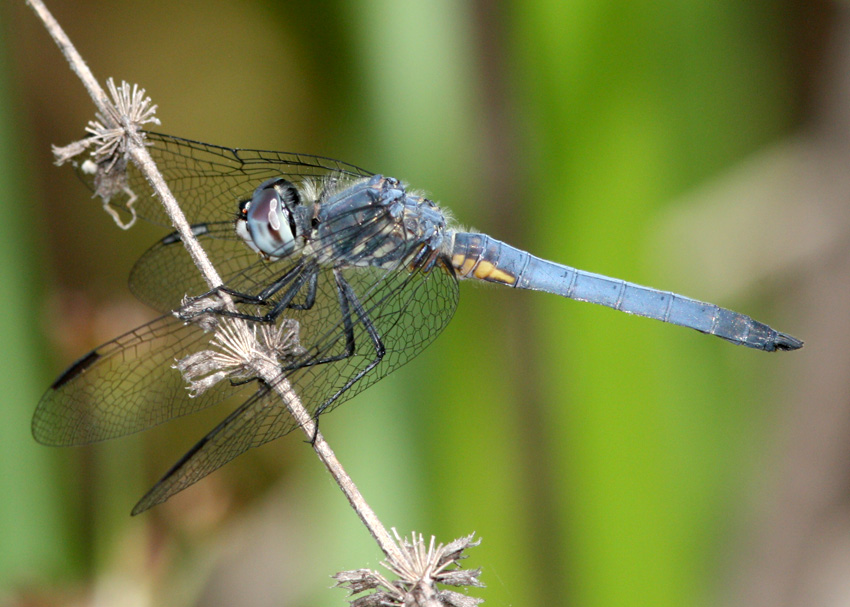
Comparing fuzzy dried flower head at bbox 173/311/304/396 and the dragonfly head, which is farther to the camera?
the dragonfly head

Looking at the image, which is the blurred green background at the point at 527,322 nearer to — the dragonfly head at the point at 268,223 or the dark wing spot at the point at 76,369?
the dark wing spot at the point at 76,369

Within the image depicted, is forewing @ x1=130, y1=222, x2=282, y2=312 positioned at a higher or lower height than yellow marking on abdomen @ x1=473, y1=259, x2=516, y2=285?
higher

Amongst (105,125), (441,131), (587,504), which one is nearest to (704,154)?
(441,131)

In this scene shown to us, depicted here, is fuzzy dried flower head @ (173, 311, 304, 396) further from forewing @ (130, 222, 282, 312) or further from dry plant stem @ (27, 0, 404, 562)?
forewing @ (130, 222, 282, 312)

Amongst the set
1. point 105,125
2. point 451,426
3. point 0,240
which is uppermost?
point 0,240

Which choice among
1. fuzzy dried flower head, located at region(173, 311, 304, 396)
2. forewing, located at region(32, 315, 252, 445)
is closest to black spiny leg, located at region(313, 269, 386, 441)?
fuzzy dried flower head, located at region(173, 311, 304, 396)

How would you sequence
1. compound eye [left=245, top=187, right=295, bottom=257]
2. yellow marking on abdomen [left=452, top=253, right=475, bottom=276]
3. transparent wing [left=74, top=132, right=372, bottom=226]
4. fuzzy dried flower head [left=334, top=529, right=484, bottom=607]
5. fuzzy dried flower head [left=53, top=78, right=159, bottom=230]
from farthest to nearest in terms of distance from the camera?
yellow marking on abdomen [left=452, top=253, right=475, bottom=276] → transparent wing [left=74, top=132, right=372, bottom=226] → compound eye [left=245, top=187, right=295, bottom=257] → fuzzy dried flower head [left=53, top=78, right=159, bottom=230] → fuzzy dried flower head [left=334, top=529, right=484, bottom=607]

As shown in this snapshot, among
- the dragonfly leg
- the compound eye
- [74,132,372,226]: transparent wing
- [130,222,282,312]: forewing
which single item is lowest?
the dragonfly leg

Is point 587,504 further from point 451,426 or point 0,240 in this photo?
point 0,240

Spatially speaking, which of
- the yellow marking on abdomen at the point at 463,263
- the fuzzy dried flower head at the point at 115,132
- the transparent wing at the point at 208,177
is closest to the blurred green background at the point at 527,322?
the yellow marking on abdomen at the point at 463,263
